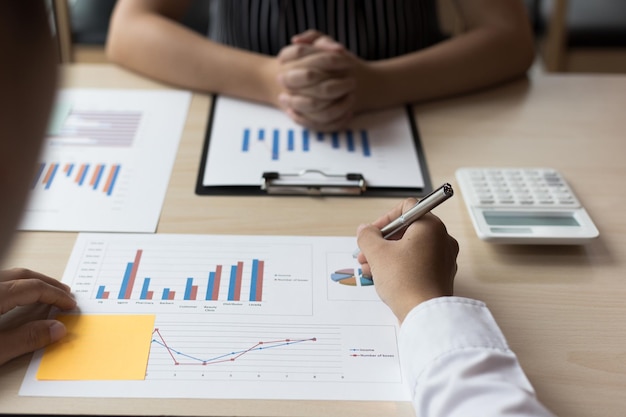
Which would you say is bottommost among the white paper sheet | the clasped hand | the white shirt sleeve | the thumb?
the white shirt sleeve

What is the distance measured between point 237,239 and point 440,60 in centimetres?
51

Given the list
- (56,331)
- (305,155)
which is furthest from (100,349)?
(305,155)

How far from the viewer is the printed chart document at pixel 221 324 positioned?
64cm

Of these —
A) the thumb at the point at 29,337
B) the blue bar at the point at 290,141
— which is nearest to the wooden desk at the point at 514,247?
the thumb at the point at 29,337

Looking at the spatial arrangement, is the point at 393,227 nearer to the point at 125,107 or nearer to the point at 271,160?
the point at 271,160

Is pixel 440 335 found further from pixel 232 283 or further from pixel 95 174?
pixel 95 174

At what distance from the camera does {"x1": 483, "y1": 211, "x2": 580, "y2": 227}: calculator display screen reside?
0.83 m

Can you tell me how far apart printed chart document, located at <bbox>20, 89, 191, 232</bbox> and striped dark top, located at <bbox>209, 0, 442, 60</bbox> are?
236 mm

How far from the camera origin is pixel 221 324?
0.70 meters

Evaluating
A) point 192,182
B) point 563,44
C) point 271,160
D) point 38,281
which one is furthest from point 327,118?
point 563,44

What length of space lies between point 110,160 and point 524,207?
54cm

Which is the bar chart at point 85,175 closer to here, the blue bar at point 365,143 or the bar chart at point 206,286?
the bar chart at point 206,286

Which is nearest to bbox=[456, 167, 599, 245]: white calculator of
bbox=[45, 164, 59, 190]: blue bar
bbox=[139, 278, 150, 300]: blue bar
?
bbox=[139, 278, 150, 300]: blue bar

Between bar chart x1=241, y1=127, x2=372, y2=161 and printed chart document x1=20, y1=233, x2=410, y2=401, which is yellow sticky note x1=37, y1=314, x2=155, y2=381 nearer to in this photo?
printed chart document x1=20, y1=233, x2=410, y2=401
